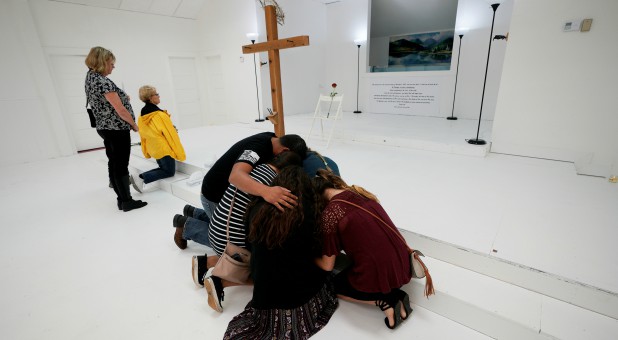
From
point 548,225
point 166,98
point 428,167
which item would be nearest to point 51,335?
point 548,225

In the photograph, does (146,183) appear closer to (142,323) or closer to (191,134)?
(142,323)

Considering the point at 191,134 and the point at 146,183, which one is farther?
the point at 191,134

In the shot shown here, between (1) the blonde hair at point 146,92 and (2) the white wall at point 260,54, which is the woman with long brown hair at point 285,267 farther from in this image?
(2) the white wall at point 260,54

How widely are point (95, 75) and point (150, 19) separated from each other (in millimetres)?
4232

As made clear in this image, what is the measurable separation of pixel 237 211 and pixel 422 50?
591cm

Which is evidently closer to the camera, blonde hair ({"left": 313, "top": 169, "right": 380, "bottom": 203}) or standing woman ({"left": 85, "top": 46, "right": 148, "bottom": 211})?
blonde hair ({"left": 313, "top": 169, "right": 380, "bottom": 203})

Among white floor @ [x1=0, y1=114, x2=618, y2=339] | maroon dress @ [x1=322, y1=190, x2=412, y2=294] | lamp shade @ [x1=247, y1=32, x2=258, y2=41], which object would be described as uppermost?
lamp shade @ [x1=247, y1=32, x2=258, y2=41]

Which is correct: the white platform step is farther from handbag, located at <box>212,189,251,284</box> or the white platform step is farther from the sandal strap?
handbag, located at <box>212,189,251,284</box>

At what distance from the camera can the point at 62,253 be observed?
2.15 meters

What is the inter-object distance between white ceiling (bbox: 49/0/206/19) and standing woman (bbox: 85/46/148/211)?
375 cm

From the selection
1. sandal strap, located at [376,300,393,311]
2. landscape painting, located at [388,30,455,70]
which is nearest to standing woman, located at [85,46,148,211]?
sandal strap, located at [376,300,393,311]

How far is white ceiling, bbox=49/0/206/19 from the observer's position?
5.14 metres

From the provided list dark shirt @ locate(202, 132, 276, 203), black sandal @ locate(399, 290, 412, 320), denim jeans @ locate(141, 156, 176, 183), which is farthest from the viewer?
denim jeans @ locate(141, 156, 176, 183)

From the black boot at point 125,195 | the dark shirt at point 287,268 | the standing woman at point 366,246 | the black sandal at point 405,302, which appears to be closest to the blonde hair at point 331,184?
the standing woman at point 366,246
